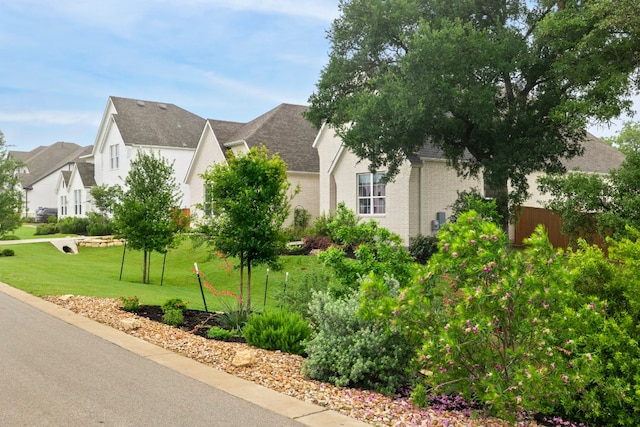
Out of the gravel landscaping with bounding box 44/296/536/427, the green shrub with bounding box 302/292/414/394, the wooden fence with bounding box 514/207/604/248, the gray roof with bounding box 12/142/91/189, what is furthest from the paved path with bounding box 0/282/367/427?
the gray roof with bounding box 12/142/91/189

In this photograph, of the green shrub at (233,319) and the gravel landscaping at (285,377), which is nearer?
the gravel landscaping at (285,377)

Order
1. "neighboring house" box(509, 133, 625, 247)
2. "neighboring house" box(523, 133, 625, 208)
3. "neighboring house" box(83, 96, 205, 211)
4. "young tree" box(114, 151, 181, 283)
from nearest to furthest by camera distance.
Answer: "young tree" box(114, 151, 181, 283) < "neighboring house" box(509, 133, 625, 247) < "neighboring house" box(523, 133, 625, 208) < "neighboring house" box(83, 96, 205, 211)

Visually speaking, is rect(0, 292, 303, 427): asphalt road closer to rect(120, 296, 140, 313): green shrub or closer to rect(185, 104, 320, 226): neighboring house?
rect(120, 296, 140, 313): green shrub

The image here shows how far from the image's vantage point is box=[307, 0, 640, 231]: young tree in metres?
17.2

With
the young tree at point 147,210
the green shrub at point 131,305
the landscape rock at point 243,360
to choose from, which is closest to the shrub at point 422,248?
the young tree at point 147,210

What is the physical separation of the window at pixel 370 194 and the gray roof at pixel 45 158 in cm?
4841

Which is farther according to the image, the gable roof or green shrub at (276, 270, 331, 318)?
the gable roof

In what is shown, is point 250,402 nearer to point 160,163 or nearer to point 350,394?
point 350,394

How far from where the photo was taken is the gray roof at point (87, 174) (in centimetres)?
4727

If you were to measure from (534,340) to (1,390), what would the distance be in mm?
5691

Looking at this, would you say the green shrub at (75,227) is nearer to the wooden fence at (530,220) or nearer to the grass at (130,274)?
the grass at (130,274)

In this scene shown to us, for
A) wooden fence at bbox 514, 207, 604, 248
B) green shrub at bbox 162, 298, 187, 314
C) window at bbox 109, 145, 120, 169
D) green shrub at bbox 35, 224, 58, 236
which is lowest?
green shrub at bbox 162, 298, 187, 314

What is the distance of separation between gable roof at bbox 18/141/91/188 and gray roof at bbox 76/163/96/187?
18.7 m

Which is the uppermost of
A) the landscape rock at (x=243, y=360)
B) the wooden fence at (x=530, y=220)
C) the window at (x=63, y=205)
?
the window at (x=63, y=205)
